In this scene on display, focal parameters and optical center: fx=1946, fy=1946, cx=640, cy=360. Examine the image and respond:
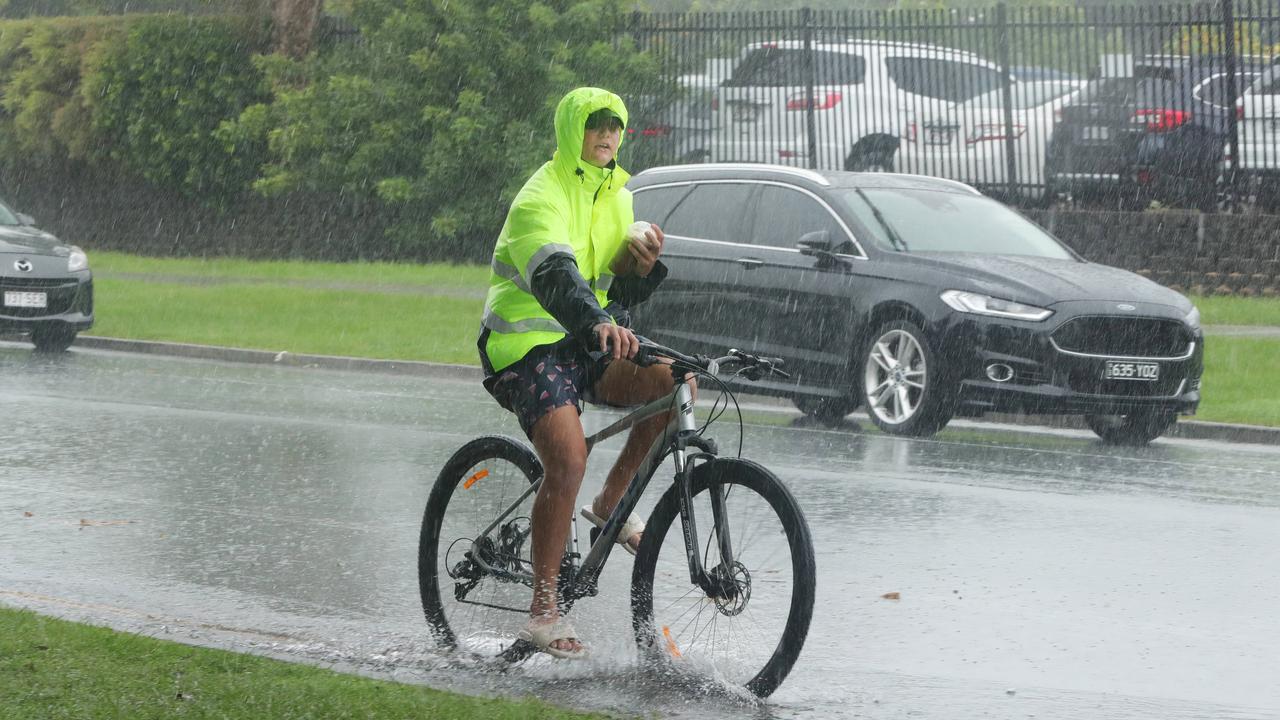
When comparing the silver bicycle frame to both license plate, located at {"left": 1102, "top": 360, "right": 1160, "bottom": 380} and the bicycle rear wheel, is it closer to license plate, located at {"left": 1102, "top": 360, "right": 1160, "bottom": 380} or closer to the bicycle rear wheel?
the bicycle rear wheel

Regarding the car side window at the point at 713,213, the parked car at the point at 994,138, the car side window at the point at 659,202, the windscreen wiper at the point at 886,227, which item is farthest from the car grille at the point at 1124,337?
the parked car at the point at 994,138

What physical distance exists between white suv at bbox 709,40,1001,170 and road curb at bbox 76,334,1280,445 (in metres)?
7.58

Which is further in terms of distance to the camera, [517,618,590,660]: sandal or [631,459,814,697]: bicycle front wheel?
[517,618,590,660]: sandal

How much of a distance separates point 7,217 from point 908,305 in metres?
10.7

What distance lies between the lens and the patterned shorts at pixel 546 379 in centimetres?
583

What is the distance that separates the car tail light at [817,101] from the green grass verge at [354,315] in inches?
175

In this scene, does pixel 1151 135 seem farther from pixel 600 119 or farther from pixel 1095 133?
pixel 600 119

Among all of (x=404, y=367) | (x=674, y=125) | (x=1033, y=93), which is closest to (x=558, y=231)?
(x=404, y=367)

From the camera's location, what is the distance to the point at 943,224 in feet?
44.2

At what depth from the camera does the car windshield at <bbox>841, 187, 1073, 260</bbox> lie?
13.2 m

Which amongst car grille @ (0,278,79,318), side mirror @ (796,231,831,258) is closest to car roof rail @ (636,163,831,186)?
side mirror @ (796,231,831,258)

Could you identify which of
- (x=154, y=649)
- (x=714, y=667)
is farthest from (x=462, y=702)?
(x=154, y=649)

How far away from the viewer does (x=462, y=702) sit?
5.42 meters

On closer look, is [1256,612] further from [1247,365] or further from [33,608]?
[1247,365]
